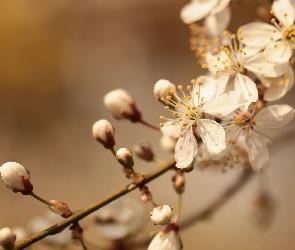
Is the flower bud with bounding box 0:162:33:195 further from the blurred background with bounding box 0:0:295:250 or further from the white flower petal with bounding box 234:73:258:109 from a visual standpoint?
the blurred background with bounding box 0:0:295:250

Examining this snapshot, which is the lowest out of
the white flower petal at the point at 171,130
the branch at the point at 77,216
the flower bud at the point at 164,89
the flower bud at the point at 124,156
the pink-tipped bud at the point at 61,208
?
the branch at the point at 77,216

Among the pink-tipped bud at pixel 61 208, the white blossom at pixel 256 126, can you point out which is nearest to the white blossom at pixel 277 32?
the white blossom at pixel 256 126

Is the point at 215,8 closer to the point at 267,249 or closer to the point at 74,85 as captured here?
the point at 267,249

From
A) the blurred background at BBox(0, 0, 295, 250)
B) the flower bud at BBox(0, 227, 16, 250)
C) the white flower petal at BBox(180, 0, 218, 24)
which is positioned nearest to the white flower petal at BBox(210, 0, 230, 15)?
the white flower petal at BBox(180, 0, 218, 24)

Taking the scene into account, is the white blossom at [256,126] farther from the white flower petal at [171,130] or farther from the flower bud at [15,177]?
the flower bud at [15,177]

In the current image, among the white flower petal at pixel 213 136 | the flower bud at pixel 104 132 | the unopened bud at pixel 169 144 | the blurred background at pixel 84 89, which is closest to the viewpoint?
the white flower petal at pixel 213 136

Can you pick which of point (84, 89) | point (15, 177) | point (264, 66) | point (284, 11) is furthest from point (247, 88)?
point (84, 89)

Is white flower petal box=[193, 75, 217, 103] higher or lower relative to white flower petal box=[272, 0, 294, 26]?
lower

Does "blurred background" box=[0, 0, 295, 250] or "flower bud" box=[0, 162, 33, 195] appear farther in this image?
"blurred background" box=[0, 0, 295, 250]
